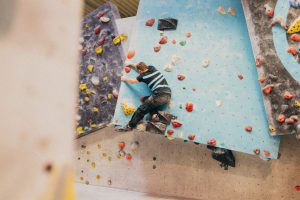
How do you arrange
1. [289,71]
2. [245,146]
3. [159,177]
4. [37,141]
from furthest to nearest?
[159,177], [245,146], [289,71], [37,141]

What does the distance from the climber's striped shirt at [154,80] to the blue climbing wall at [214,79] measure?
2.7 inches

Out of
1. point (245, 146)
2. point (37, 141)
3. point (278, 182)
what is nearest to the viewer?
point (37, 141)

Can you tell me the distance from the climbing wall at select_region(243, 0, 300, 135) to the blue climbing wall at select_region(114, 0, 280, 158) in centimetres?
13

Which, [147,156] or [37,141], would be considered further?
[147,156]

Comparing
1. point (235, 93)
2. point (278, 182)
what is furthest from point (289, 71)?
point (278, 182)

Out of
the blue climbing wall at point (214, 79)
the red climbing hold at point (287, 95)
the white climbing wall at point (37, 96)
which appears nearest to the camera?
the white climbing wall at point (37, 96)

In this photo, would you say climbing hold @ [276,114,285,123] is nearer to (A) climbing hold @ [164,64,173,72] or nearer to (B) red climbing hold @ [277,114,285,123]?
(B) red climbing hold @ [277,114,285,123]

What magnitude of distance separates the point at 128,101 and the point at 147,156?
759 millimetres

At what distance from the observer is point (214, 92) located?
2.61 m

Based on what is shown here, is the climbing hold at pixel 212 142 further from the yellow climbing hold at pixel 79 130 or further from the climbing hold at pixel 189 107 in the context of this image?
the yellow climbing hold at pixel 79 130

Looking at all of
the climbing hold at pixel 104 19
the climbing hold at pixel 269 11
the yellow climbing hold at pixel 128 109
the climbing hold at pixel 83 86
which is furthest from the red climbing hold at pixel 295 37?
the climbing hold at pixel 83 86

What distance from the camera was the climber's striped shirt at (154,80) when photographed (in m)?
2.69

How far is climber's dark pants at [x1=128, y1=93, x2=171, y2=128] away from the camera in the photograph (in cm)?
267

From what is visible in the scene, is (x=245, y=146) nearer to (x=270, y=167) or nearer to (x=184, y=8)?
(x=270, y=167)
